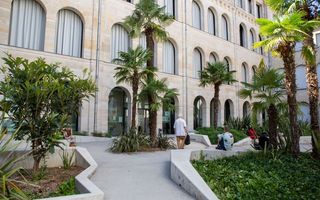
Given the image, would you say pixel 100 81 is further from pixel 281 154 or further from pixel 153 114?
pixel 281 154

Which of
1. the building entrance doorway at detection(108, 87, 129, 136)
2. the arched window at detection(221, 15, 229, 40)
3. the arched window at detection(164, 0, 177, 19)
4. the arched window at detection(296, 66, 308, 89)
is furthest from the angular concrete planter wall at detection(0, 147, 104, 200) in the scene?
the arched window at detection(296, 66, 308, 89)

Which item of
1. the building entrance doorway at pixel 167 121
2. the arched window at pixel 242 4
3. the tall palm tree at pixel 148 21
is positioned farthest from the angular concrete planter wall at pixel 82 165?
the arched window at pixel 242 4

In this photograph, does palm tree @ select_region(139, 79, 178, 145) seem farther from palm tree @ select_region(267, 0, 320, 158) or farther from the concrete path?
palm tree @ select_region(267, 0, 320, 158)

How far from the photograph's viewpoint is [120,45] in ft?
70.5

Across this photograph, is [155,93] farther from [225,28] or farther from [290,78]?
[225,28]

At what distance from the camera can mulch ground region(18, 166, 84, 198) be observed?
632 cm

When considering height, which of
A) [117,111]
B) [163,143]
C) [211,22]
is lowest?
[163,143]

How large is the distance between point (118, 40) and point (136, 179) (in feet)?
50.9

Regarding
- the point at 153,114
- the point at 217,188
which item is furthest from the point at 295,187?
the point at 153,114

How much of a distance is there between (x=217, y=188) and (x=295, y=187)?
8.64ft

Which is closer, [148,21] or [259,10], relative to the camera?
[148,21]

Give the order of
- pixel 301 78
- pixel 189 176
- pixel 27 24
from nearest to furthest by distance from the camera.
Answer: pixel 189 176 → pixel 27 24 → pixel 301 78

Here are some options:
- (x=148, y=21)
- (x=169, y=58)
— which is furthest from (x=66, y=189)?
(x=169, y=58)

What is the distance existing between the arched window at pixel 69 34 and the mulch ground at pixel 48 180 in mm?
11722
